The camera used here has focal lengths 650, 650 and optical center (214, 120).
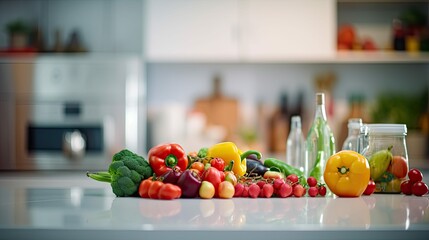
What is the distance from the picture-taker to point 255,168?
73.2 inches

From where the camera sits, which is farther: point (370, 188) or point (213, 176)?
point (370, 188)

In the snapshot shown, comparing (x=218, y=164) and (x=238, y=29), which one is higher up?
(x=238, y=29)

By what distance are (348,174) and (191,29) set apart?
8.00ft

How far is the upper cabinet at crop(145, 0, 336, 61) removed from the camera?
155 inches

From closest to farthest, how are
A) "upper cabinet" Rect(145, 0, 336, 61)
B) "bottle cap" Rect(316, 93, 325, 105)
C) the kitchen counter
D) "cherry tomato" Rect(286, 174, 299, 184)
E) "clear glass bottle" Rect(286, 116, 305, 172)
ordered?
the kitchen counter, "cherry tomato" Rect(286, 174, 299, 184), "bottle cap" Rect(316, 93, 325, 105), "clear glass bottle" Rect(286, 116, 305, 172), "upper cabinet" Rect(145, 0, 336, 61)

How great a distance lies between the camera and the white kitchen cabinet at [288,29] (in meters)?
3.96

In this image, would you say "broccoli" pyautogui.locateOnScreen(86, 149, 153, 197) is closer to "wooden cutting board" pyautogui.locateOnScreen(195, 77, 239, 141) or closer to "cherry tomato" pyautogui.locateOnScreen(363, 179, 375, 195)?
"cherry tomato" pyautogui.locateOnScreen(363, 179, 375, 195)

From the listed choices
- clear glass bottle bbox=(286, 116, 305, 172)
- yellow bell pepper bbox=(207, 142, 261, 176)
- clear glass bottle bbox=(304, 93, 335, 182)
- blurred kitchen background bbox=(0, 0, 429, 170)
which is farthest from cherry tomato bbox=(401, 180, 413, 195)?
blurred kitchen background bbox=(0, 0, 429, 170)

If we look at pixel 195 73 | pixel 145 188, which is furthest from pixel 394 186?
pixel 195 73

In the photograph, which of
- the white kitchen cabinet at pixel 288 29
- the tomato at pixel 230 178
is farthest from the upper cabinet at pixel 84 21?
the tomato at pixel 230 178

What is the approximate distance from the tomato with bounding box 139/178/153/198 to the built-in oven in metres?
2.14

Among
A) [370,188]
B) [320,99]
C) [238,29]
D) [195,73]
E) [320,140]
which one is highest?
[238,29]

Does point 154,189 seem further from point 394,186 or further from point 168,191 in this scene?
point 394,186

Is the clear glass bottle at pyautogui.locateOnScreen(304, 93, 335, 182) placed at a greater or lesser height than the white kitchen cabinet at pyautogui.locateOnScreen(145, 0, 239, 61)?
lesser
